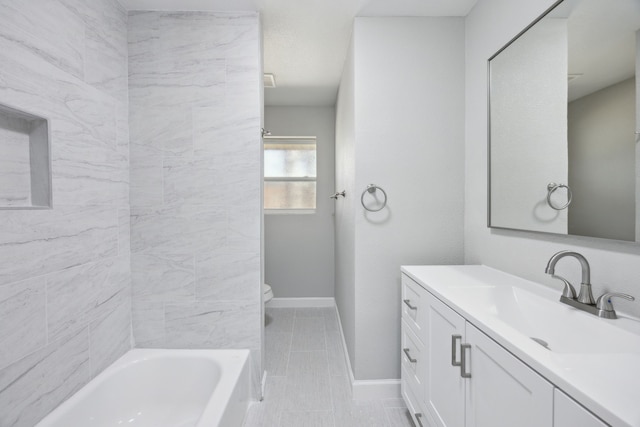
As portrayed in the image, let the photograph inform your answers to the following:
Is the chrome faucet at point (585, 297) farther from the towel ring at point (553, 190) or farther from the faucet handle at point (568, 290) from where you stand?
the towel ring at point (553, 190)

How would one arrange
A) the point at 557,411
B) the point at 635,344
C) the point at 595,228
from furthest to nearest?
1. the point at 595,228
2. the point at 635,344
3. the point at 557,411

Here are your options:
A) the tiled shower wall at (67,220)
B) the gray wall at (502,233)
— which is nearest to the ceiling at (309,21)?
the gray wall at (502,233)

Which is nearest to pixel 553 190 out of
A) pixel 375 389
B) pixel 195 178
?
pixel 375 389

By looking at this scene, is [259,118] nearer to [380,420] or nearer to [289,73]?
[289,73]

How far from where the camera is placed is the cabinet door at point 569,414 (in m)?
0.54

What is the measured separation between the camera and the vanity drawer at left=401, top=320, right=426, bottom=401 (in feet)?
4.55

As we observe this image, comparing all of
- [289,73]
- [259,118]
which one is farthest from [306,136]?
[259,118]

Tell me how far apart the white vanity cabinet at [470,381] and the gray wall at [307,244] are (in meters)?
2.04

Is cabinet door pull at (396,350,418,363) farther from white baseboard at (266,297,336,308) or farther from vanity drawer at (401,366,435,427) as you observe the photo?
white baseboard at (266,297,336,308)

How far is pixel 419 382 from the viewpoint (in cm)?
141

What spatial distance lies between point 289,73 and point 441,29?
4.31 ft

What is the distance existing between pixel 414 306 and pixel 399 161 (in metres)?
0.87

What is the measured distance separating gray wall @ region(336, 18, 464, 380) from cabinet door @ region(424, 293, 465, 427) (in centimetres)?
52

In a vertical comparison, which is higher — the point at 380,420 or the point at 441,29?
the point at 441,29
